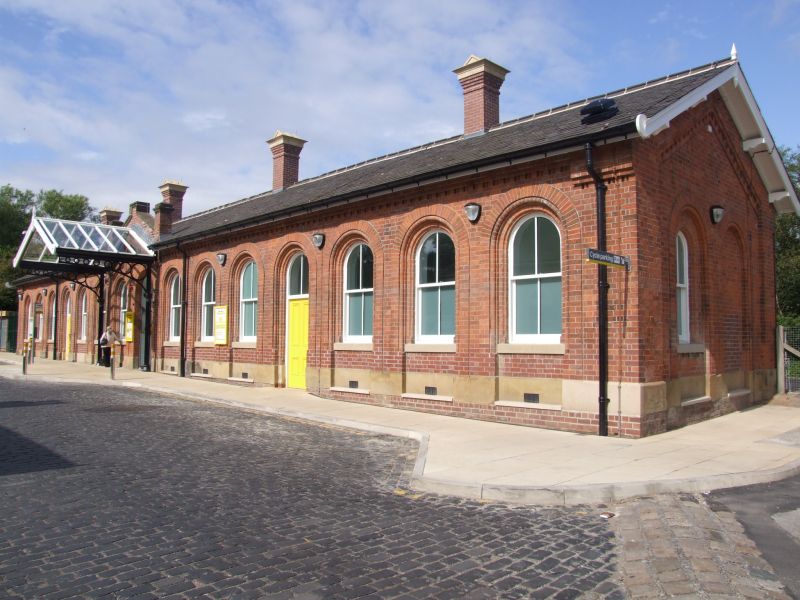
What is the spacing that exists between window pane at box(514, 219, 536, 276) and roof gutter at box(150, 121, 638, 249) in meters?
1.23

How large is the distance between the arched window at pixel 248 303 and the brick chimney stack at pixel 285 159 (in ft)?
15.3

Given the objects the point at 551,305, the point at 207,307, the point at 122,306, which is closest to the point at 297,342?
the point at 207,307

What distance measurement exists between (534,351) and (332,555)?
23.5 feet

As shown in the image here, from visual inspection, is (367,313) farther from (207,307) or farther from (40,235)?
(40,235)

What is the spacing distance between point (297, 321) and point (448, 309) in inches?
221

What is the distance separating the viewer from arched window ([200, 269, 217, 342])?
21.1 meters

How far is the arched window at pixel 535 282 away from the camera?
1159 centimetres

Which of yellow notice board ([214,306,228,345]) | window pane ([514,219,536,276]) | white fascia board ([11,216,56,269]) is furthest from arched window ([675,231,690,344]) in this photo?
white fascia board ([11,216,56,269])

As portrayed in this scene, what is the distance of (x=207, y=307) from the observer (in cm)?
2125

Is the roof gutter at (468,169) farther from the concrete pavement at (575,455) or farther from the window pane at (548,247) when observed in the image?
the concrete pavement at (575,455)

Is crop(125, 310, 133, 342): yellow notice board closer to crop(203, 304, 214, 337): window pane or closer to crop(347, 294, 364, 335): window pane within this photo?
crop(203, 304, 214, 337): window pane

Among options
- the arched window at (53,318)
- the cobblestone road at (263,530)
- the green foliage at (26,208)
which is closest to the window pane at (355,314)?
the cobblestone road at (263,530)

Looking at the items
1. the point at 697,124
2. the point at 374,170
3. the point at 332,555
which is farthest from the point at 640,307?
the point at 374,170

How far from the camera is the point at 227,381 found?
1936 centimetres
